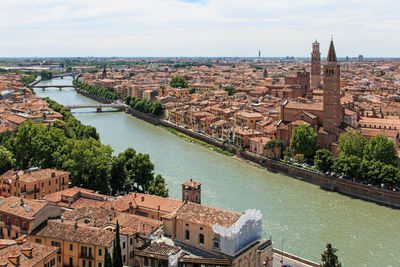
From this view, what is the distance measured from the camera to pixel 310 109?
24.4 metres

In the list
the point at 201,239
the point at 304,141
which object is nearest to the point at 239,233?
the point at 201,239

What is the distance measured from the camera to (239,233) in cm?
Result: 889

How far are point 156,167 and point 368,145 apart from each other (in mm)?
9272

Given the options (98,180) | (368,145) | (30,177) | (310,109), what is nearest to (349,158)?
(368,145)

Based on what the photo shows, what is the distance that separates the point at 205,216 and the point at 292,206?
789 cm

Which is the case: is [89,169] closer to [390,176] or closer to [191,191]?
[191,191]

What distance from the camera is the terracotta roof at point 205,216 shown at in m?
9.35

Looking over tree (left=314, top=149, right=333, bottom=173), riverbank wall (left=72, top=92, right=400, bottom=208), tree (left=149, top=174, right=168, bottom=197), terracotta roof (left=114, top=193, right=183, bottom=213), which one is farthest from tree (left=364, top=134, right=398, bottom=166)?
terracotta roof (left=114, top=193, right=183, bottom=213)

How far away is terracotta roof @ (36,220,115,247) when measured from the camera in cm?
950

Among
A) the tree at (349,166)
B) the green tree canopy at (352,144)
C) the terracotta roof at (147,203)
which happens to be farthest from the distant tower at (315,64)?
the terracotta roof at (147,203)

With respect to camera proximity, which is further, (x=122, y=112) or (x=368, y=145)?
(x=122, y=112)

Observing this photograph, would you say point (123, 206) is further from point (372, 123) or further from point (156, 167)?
point (372, 123)

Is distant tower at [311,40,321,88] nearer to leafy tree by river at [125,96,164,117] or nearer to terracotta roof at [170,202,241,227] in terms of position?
leafy tree by river at [125,96,164,117]

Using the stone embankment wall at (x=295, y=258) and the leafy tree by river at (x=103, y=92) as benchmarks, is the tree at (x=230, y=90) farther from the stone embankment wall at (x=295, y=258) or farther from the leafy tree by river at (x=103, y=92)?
the stone embankment wall at (x=295, y=258)
